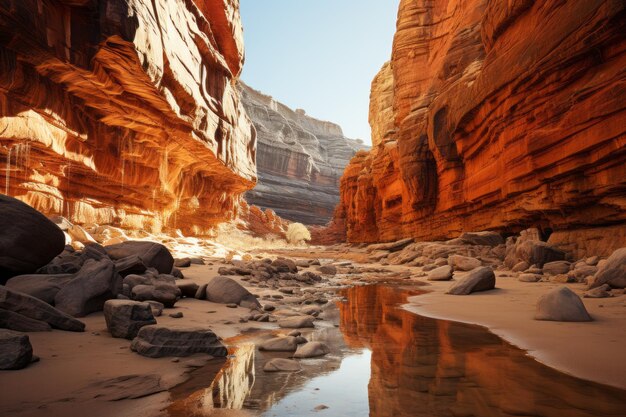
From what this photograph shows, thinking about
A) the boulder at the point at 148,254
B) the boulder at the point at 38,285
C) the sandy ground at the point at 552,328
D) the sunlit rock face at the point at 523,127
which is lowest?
the sandy ground at the point at 552,328

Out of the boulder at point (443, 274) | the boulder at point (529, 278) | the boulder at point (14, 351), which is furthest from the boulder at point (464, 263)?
the boulder at point (14, 351)

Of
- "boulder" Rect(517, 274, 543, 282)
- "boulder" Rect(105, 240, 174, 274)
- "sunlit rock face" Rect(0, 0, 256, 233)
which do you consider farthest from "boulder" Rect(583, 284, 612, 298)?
"sunlit rock face" Rect(0, 0, 256, 233)

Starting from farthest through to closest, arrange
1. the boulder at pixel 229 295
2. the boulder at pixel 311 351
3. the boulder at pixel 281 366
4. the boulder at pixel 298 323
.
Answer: the boulder at pixel 229 295
the boulder at pixel 298 323
the boulder at pixel 311 351
the boulder at pixel 281 366

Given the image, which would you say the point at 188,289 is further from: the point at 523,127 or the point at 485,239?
the point at 485,239

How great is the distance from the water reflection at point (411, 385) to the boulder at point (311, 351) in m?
0.08

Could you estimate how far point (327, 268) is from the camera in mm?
12078

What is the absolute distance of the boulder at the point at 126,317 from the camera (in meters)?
2.87

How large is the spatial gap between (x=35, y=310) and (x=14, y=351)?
0.93 m

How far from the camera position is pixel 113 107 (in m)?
13.1

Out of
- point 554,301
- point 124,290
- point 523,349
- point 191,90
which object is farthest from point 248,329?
point 191,90

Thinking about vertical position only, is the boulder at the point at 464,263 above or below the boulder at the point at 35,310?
above

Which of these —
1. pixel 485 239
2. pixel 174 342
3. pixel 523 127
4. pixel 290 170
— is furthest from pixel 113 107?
pixel 290 170

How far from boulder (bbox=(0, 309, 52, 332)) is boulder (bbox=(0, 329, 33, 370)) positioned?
62 cm

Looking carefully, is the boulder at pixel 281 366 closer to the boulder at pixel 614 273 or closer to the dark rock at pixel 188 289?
the dark rock at pixel 188 289
